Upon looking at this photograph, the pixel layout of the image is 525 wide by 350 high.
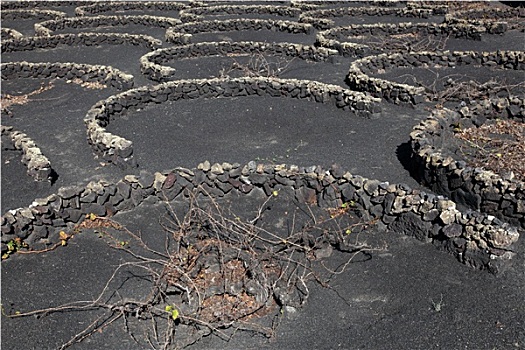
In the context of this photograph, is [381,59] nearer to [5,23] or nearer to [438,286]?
[438,286]

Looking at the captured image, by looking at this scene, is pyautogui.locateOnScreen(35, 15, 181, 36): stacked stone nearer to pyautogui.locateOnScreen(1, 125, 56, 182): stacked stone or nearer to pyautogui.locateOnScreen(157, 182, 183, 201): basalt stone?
pyautogui.locateOnScreen(1, 125, 56, 182): stacked stone

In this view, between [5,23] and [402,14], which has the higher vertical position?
[402,14]

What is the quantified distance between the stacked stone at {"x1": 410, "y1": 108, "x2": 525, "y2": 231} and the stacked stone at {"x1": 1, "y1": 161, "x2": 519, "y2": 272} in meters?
1.75

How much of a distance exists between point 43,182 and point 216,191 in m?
5.35

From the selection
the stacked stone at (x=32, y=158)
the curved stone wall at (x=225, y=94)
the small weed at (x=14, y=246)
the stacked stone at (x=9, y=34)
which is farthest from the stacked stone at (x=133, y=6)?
the small weed at (x=14, y=246)

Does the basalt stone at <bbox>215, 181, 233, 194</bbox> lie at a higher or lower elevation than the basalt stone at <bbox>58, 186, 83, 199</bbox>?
lower

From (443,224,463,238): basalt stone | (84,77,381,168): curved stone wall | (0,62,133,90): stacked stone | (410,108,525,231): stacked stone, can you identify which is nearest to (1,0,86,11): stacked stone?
(0,62,133,90): stacked stone

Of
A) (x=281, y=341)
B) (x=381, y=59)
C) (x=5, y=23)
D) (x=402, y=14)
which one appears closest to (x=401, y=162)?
(x=281, y=341)

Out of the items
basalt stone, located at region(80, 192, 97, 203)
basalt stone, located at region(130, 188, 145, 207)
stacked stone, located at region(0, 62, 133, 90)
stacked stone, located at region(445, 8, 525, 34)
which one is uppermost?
stacked stone, located at region(445, 8, 525, 34)

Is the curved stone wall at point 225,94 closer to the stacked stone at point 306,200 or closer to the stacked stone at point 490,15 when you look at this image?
the stacked stone at point 306,200

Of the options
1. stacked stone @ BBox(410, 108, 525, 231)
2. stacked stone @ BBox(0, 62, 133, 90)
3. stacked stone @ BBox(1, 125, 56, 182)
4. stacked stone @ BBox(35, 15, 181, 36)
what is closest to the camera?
stacked stone @ BBox(410, 108, 525, 231)

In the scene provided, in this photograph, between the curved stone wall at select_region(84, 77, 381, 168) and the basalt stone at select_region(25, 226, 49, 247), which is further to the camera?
the curved stone wall at select_region(84, 77, 381, 168)

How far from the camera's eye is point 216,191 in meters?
14.9

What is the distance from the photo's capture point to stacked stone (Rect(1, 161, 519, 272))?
1187 centimetres
